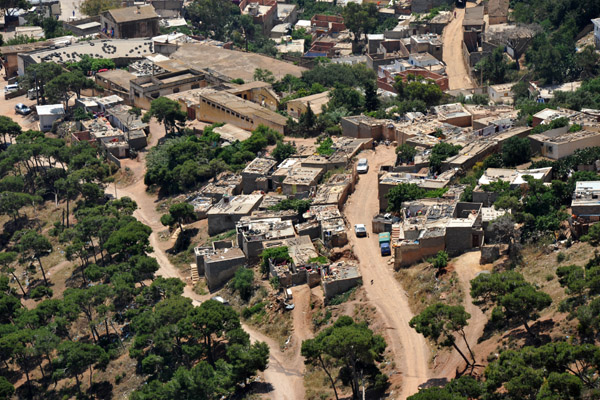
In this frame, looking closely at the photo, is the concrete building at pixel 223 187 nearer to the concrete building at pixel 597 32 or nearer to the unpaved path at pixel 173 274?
the unpaved path at pixel 173 274

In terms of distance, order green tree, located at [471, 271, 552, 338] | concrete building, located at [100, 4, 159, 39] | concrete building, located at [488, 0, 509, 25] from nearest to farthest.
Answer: green tree, located at [471, 271, 552, 338] → concrete building, located at [488, 0, 509, 25] → concrete building, located at [100, 4, 159, 39]

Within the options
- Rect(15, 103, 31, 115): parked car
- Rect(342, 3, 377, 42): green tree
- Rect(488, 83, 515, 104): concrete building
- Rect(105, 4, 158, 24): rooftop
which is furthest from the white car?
Rect(105, 4, 158, 24): rooftop

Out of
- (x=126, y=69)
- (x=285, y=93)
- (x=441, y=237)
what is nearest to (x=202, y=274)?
(x=441, y=237)

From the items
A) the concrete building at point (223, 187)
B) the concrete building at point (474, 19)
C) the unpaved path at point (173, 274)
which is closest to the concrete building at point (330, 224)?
the unpaved path at point (173, 274)

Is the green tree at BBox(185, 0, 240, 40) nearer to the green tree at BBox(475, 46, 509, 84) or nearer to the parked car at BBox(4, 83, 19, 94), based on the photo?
the parked car at BBox(4, 83, 19, 94)

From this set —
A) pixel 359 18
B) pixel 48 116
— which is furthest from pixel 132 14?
pixel 48 116
